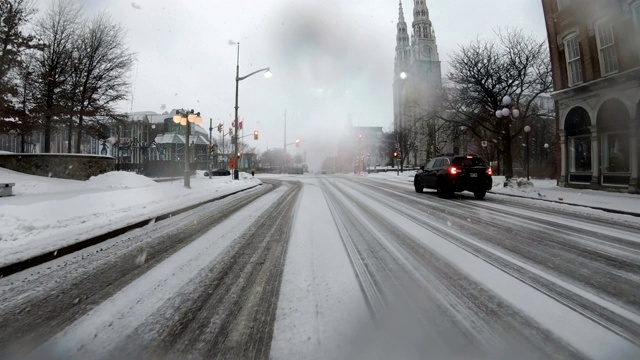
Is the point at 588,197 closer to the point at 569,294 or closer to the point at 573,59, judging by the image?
the point at 573,59

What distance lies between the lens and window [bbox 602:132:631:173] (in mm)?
14500

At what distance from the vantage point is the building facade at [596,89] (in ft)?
45.3

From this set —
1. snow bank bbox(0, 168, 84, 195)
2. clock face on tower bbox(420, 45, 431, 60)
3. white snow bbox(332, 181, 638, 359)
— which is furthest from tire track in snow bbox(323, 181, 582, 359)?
clock face on tower bbox(420, 45, 431, 60)

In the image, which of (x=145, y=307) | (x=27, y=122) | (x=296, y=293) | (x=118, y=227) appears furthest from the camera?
(x=27, y=122)

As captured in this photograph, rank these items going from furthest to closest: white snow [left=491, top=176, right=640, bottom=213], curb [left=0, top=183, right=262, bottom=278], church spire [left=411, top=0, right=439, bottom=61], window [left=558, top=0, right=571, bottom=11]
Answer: church spire [left=411, top=0, right=439, bottom=61]
window [left=558, top=0, right=571, bottom=11]
white snow [left=491, top=176, right=640, bottom=213]
curb [left=0, top=183, right=262, bottom=278]

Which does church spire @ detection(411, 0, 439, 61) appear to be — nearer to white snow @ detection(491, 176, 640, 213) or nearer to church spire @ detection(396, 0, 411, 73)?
church spire @ detection(396, 0, 411, 73)

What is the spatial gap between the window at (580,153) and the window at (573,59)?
309 centimetres

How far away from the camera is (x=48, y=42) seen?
22891 mm

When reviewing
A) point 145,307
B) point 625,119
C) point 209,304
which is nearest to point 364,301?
point 209,304

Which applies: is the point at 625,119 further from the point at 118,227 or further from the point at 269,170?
the point at 269,170

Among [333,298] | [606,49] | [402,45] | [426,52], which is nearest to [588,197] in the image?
[606,49]

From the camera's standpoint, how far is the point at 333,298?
113 inches

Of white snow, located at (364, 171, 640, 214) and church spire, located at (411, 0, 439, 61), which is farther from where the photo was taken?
church spire, located at (411, 0, 439, 61)

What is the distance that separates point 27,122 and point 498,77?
1214 inches
